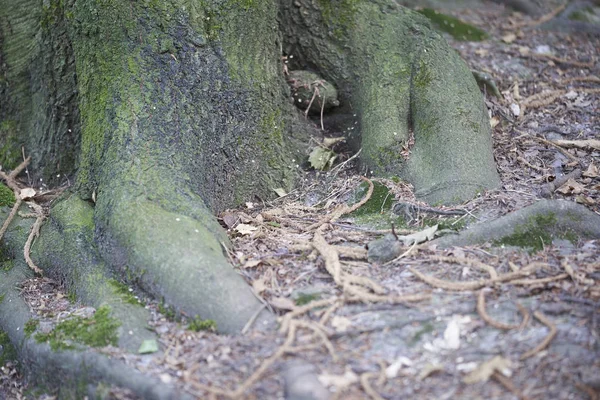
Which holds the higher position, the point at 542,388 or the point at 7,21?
the point at 7,21

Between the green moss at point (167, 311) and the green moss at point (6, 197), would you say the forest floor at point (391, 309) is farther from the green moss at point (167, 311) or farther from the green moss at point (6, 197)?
the green moss at point (6, 197)

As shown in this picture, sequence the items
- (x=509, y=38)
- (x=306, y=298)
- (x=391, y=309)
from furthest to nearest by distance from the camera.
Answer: (x=509, y=38), (x=306, y=298), (x=391, y=309)

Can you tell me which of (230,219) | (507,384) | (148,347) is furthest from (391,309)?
(230,219)

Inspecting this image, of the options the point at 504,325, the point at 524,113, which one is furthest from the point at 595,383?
the point at 524,113

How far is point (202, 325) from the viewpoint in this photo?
3158 mm

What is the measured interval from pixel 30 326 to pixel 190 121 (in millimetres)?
1510

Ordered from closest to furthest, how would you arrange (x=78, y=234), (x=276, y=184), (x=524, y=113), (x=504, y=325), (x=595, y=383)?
(x=595, y=383) → (x=504, y=325) → (x=78, y=234) → (x=276, y=184) → (x=524, y=113)

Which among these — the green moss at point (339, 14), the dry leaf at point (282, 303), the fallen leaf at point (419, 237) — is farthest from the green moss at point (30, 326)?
the green moss at point (339, 14)

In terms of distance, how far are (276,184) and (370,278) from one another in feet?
4.81

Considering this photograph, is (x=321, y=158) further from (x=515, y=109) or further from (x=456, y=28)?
(x=456, y=28)

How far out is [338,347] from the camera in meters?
2.88

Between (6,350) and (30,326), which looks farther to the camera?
(6,350)

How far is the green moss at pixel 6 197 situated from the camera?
4547 millimetres

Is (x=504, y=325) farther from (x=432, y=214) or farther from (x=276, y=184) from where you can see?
(x=276, y=184)
